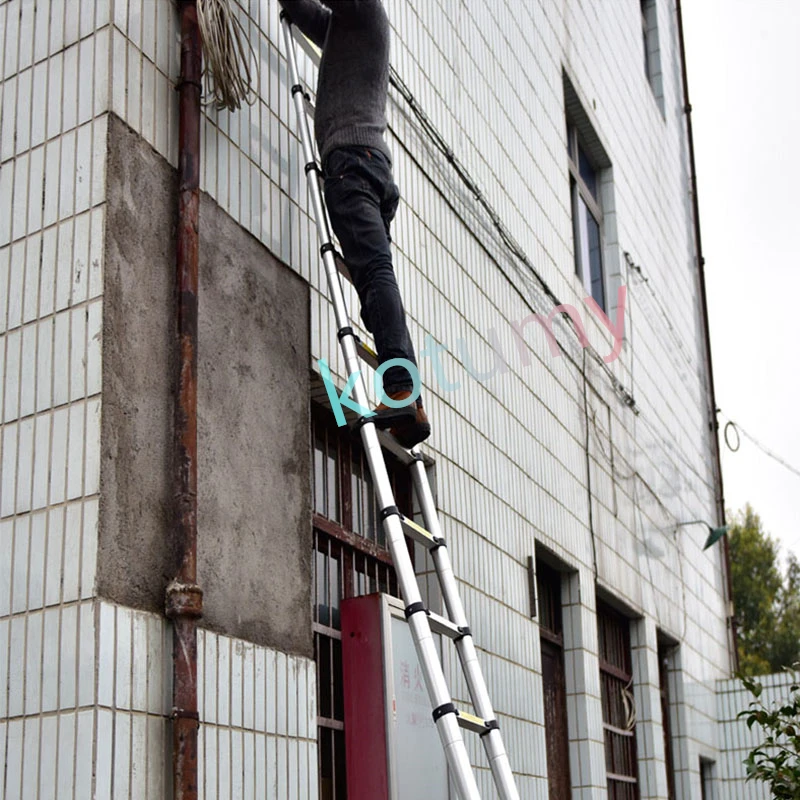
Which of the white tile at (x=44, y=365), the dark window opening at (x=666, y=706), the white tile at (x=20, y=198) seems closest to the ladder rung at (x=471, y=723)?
the white tile at (x=44, y=365)

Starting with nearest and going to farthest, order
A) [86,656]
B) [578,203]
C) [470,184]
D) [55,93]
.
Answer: [86,656], [55,93], [470,184], [578,203]

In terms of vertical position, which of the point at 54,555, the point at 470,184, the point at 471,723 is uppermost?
the point at 470,184

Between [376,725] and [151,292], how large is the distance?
191 cm

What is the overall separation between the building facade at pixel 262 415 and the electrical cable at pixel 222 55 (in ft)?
0.33

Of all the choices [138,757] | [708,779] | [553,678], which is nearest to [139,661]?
[138,757]

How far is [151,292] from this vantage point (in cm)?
394

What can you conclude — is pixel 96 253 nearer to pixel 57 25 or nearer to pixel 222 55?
pixel 57 25

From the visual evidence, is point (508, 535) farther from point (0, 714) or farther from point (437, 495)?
point (0, 714)

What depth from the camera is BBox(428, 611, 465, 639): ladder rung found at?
423 centimetres

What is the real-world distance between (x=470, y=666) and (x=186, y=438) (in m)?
1.26

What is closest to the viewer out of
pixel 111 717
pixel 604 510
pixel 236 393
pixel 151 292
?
pixel 111 717

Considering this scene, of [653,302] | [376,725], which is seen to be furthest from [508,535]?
[653,302]

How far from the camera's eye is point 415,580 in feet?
13.3

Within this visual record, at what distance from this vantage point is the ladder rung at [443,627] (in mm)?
4227
